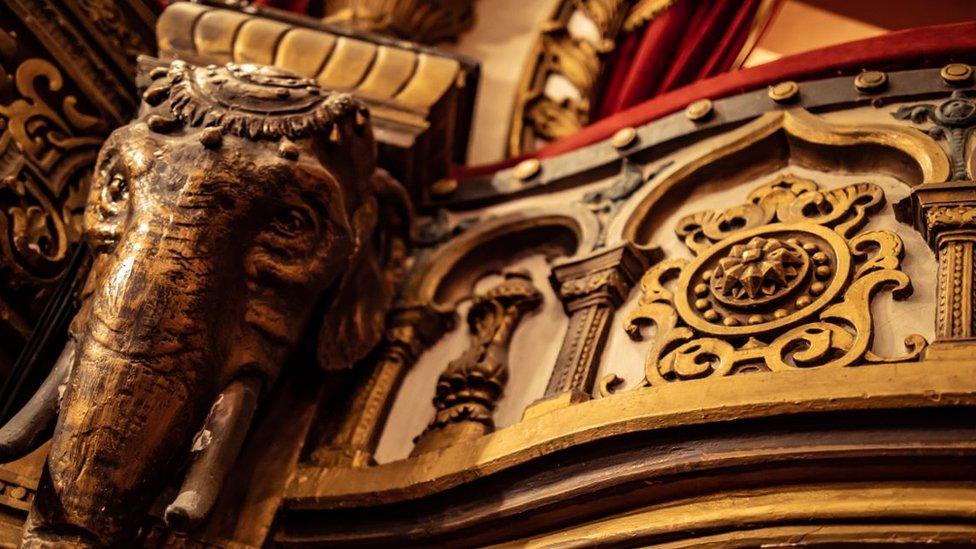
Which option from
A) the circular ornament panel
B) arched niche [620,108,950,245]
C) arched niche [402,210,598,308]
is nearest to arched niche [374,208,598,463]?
arched niche [402,210,598,308]

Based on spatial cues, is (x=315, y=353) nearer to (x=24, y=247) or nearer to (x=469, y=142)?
(x=24, y=247)

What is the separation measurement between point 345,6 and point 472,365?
3.18 feet

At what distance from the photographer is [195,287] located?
1621mm

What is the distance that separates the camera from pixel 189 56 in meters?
2.06

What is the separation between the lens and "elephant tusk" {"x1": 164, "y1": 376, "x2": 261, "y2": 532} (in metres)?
1.51

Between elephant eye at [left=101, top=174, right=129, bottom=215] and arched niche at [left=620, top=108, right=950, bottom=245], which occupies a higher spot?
arched niche at [left=620, top=108, right=950, bottom=245]

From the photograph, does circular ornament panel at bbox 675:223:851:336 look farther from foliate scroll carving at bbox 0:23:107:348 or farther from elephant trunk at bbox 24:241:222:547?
foliate scroll carving at bbox 0:23:107:348

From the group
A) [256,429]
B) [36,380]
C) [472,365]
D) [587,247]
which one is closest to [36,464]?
[36,380]

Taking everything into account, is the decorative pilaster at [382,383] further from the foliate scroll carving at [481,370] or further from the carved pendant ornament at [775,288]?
the carved pendant ornament at [775,288]

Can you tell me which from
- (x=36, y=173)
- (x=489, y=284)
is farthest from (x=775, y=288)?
(x=36, y=173)

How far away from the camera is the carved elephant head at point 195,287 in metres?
1.54

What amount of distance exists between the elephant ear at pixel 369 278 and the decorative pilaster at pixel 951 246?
773 mm

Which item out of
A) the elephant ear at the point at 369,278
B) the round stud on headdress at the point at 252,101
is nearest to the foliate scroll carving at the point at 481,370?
the elephant ear at the point at 369,278

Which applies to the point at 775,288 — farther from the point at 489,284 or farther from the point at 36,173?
the point at 36,173
